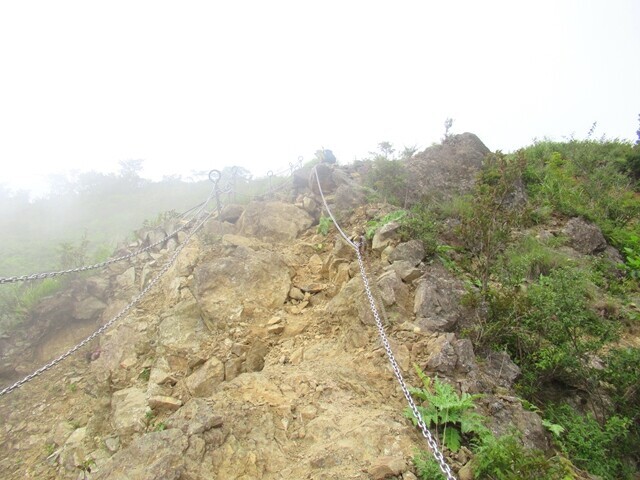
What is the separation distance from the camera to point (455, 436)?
3.04 metres

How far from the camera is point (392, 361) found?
10.6 feet

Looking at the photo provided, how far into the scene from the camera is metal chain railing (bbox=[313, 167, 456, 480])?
2.17 m

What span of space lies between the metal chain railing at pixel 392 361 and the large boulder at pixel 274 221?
29.4 inches

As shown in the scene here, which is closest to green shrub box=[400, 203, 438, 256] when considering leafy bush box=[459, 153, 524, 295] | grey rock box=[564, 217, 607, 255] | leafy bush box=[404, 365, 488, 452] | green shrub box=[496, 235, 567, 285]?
leafy bush box=[459, 153, 524, 295]

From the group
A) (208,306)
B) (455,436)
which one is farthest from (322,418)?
(208,306)

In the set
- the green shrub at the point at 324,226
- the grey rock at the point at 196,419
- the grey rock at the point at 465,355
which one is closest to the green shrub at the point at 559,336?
the grey rock at the point at 465,355

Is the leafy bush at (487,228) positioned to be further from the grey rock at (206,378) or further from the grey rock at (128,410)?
the grey rock at (128,410)

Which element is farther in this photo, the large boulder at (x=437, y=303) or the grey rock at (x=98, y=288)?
the grey rock at (x=98, y=288)

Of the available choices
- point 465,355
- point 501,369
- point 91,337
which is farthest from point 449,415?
point 91,337

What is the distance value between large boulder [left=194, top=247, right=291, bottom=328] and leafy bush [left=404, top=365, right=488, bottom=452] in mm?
3016

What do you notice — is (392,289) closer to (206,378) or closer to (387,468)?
(387,468)

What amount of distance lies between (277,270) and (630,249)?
780 cm

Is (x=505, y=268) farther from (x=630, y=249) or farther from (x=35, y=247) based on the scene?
(x=35, y=247)

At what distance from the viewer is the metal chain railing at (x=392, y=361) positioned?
2.17m
